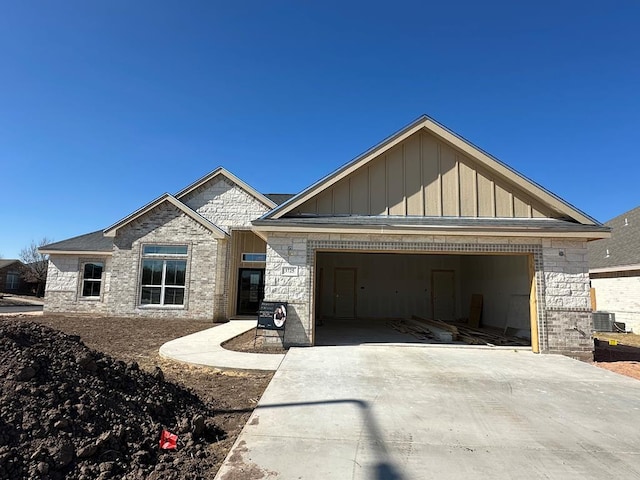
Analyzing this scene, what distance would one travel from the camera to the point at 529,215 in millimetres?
10180

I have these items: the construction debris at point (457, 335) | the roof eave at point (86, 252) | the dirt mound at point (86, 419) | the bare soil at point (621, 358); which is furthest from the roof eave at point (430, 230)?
the roof eave at point (86, 252)

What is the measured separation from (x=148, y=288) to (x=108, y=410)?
536 inches

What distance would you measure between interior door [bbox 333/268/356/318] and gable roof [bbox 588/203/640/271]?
1164 centimetres

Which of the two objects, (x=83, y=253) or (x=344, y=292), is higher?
(x=83, y=253)

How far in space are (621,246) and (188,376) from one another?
69.9ft

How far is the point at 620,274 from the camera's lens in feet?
56.7

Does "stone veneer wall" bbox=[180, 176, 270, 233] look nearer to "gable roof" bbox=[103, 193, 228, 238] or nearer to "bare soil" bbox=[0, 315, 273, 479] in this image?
"gable roof" bbox=[103, 193, 228, 238]

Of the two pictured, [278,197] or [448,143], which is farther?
[278,197]

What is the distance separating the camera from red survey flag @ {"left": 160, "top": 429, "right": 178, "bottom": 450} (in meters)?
3.78

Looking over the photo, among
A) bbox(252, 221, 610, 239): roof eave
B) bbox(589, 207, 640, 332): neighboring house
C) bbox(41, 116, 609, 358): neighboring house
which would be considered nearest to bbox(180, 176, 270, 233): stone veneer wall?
bbox(41, 116, 609, 358): neighboring house

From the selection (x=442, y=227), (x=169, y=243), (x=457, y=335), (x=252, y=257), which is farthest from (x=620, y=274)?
(x=169, y=243)

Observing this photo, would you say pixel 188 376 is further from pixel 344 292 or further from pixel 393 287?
pixel 393 287

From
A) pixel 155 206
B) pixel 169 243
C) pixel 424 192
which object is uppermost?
pixel 155 206

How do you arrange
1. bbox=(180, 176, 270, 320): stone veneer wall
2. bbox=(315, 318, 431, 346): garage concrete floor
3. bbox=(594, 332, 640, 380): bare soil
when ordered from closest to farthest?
bbox=(594, 332, 640, 380): bare soil
bbox=(315, 318, 431, 346): garage concrete floor
bbox=(180, 176, 270, 320): stone veneer wall
